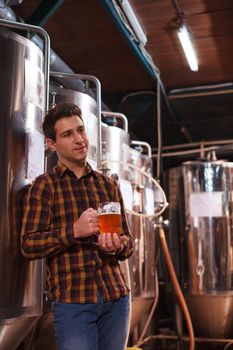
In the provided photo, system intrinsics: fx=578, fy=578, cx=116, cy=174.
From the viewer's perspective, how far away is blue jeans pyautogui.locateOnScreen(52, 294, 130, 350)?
2.33 m

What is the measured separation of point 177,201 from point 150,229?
106 cm

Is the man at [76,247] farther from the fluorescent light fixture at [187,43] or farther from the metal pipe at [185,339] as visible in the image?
the metal pipe at [185,339]

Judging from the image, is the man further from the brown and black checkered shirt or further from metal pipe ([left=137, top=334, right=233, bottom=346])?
metal pipe ([left=137, top=334, right=233, bottom=346])

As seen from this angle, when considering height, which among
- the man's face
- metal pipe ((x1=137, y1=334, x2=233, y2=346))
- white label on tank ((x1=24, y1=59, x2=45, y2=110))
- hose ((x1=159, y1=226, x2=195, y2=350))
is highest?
white label on tank ((x1=24, y1=59, x2=45, y2=110))

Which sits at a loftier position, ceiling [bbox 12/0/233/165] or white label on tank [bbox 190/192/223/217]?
ceiling [bbox 12/0/233/165]

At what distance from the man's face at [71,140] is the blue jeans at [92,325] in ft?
2.06

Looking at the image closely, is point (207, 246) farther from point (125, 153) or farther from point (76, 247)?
point (76, 247)

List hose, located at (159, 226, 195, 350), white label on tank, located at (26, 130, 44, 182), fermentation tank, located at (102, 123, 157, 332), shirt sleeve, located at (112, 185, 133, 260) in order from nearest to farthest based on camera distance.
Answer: shirt sleeve, located at (112, 185, 133, 260)
white label on tank, located at (26, 130, 44, 182)
fermentation tank, located at (102, 123, 157, 332)
hose, located at (159, 226, 195, 350)

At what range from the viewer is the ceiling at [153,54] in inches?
217

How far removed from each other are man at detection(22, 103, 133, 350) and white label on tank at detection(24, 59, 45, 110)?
1.53ft

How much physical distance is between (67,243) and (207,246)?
4.34 m

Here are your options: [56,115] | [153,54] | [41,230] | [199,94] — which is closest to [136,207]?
[153,54]

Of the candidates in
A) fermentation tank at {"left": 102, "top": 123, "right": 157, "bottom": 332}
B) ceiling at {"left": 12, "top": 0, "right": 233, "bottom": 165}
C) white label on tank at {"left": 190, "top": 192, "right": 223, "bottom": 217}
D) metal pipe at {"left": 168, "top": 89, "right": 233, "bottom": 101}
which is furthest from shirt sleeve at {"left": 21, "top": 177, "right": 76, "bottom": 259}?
metal pipe at {"left": 168, "top": 89, "right": 233, "bottom": 101}

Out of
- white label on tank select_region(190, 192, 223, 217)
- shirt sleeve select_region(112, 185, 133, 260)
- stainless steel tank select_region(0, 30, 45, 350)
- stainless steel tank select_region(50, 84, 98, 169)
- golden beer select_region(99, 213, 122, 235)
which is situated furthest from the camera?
white label on tank select_region(190, 192, 223, 217)
